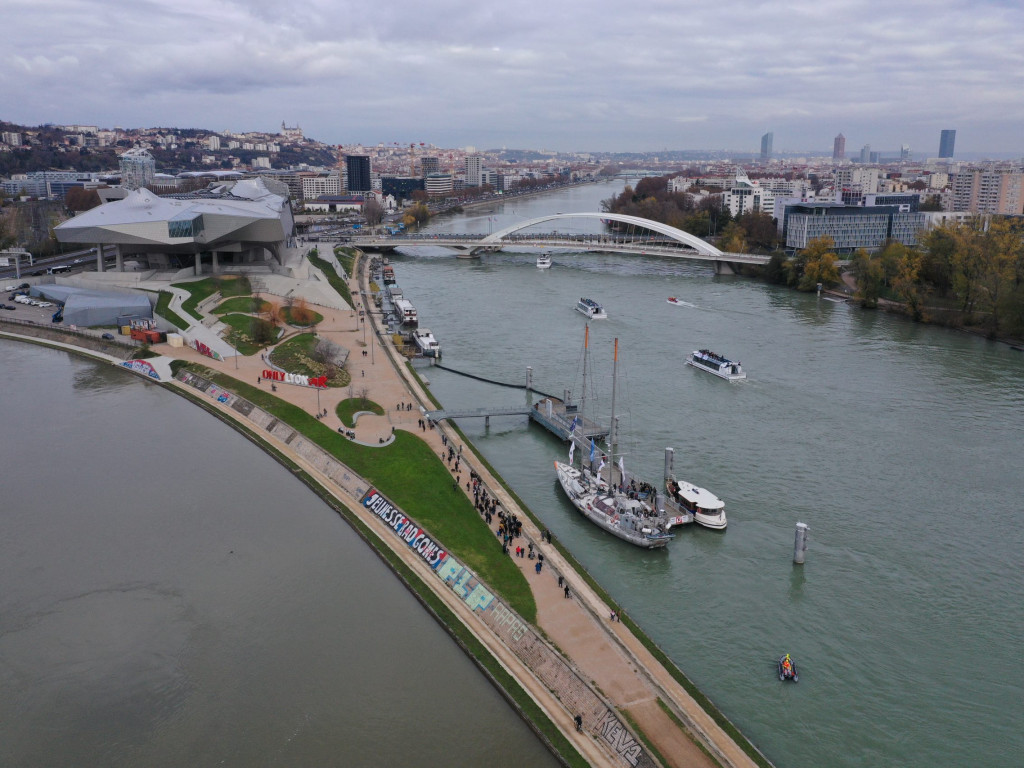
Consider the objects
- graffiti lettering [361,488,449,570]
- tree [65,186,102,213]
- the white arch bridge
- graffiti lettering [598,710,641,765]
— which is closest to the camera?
graffiti lettering [598,710,641,765]

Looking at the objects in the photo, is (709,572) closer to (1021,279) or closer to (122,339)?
(122,339)

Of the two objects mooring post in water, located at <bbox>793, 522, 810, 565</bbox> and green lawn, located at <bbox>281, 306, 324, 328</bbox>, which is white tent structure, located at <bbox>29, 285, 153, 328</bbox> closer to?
green lawn, located at <bbox>281, 306, 324, 328</bbox>

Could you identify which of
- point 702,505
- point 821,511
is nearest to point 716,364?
point 821,511

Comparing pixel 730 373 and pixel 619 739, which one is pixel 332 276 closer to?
pixel 730 373

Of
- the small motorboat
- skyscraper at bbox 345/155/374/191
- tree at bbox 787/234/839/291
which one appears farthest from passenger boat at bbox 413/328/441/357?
skyscraper at bbox 345/155/374/191

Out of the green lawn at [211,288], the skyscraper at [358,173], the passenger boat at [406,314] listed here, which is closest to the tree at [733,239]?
the passenger boat at [406,314]

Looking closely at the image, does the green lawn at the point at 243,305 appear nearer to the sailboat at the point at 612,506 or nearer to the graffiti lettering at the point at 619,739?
the sailboat at the point at 612,506

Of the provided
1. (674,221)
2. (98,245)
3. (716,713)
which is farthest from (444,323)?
(674,221)
